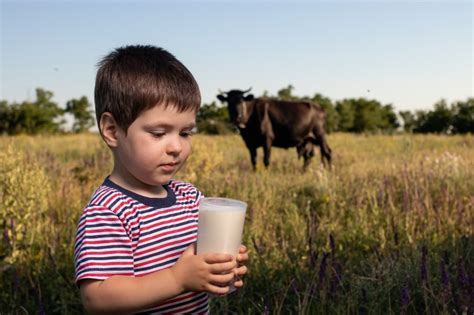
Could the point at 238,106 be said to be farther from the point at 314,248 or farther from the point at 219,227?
the point at 219,227

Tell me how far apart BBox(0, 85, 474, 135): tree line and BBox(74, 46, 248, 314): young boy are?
104ft

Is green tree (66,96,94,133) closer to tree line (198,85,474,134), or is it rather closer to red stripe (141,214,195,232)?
→ tree line (198,85,474,134)

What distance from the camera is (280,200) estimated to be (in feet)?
20.0

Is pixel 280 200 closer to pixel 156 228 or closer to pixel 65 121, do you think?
pixel 156 228

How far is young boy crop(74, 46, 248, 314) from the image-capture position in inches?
61.5

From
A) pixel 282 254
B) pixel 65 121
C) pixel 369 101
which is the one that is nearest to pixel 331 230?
pixel 282 254

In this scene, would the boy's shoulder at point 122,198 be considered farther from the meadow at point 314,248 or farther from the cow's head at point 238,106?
the cow's head at point 238,106

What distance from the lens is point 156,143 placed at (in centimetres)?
167

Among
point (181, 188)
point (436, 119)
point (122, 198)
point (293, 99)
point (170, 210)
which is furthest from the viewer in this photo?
point (436, 119)

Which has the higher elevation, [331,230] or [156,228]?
[156,228]

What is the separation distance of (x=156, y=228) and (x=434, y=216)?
3787 mm

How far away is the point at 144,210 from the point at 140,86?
397mm

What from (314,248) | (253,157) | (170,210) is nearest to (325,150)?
(253,157)

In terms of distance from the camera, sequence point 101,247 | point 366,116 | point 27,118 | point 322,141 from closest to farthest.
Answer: point 101,247
point 322,141
point 27,118
point 366,116
